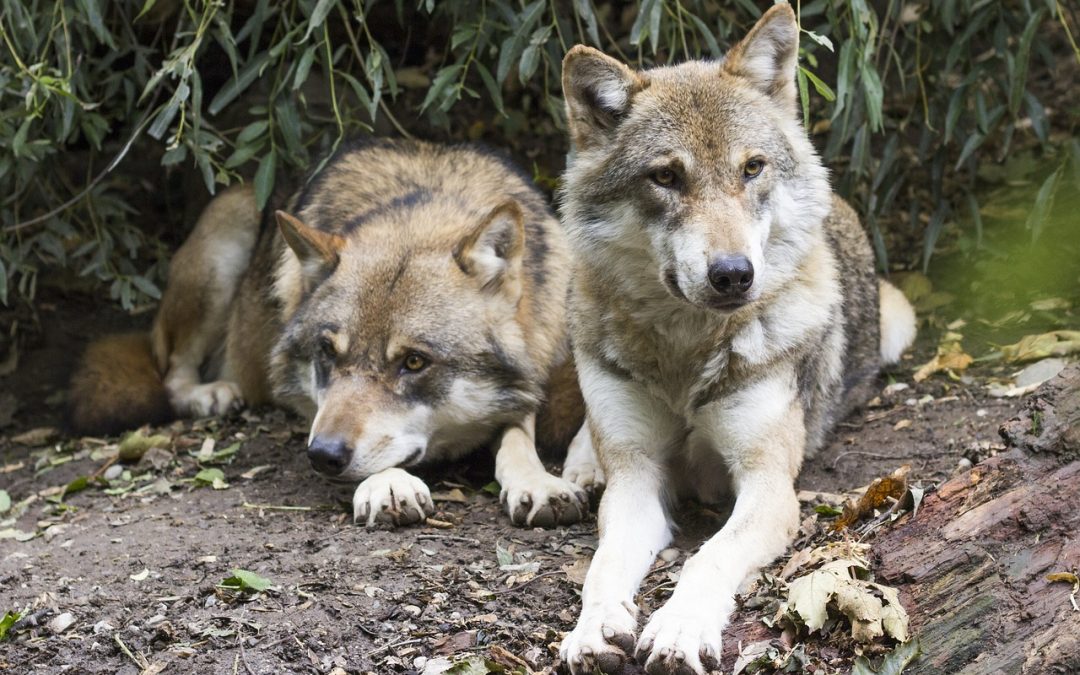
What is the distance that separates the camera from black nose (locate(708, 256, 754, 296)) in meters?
3.67

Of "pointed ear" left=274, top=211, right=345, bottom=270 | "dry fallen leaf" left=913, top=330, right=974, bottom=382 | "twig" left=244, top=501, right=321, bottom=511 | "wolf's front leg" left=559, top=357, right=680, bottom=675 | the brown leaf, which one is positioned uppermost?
"pointed ear" left=274, top=211, right=345, bottom=270

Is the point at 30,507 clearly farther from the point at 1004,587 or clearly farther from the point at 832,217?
the point at 1004,587

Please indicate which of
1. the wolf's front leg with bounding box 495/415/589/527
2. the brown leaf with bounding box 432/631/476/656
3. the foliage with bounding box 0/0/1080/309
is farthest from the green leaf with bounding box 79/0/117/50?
the brown leaf with bounding box 432/631/476/656

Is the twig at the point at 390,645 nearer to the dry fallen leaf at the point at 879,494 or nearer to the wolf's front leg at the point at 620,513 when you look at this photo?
the wolf's front leg at the point at 620,513

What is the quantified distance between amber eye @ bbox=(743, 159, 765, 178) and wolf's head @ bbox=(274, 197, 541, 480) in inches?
48.8

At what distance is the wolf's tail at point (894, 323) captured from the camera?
577 centimetres

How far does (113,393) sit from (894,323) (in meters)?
4.10

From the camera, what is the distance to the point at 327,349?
16.3 ft

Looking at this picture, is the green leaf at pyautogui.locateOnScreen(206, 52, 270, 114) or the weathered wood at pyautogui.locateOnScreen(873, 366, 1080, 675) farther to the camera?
the green leaf at pyautogui.locateOnScreen(206, 52, 270, 114)

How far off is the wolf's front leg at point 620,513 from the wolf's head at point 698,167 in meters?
0.52

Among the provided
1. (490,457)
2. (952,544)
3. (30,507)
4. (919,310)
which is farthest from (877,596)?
(30,507)

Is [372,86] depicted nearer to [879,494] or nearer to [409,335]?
[409,335]

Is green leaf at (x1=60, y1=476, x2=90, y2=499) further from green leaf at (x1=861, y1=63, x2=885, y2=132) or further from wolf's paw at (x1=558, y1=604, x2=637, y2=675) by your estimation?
green leaf at (x1=861, y1=63, x2=885, y2=132)

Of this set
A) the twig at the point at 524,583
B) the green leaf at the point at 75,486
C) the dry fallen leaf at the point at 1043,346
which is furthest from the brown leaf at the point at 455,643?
the dry fallen leaf at the point at 1043,346
